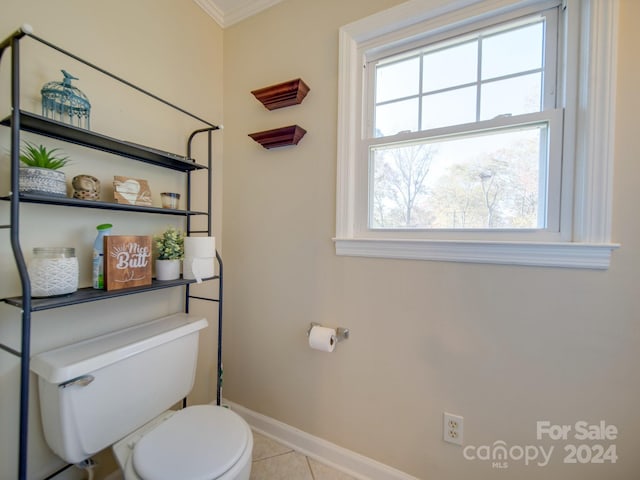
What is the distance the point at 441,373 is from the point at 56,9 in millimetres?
2038

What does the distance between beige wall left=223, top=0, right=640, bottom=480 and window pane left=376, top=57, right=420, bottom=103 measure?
234 millimetres

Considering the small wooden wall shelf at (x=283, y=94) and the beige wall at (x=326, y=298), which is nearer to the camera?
the beige wall at (x=326, y=298)

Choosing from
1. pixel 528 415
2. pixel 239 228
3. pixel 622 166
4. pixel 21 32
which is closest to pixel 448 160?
pixel 622 166

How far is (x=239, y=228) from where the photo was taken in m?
1.58

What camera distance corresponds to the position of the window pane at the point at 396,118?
1.22 m

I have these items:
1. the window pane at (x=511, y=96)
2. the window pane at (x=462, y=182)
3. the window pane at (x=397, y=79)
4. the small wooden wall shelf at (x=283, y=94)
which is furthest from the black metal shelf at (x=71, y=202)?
the window pane at (x=511, y=96)

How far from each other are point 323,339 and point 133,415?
79cm

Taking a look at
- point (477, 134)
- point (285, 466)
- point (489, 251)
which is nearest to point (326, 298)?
point (489, 251)

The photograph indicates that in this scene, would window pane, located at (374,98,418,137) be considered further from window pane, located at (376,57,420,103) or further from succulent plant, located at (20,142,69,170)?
succulent plant, located at (20,142,69,170)

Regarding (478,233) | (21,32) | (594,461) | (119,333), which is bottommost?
(594,461)

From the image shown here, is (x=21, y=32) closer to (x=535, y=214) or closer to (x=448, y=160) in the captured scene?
(x=448, y=160)

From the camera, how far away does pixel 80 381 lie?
2.75 ft

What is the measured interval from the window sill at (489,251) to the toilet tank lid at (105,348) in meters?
0.82

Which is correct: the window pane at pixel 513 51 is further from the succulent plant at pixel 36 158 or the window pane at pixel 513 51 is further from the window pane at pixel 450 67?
the succulent plant at pixel 36 158
